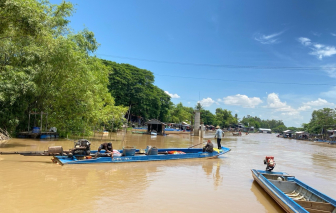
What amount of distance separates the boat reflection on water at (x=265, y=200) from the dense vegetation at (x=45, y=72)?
12.6 metres

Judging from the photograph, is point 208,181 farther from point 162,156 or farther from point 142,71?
point 142,71

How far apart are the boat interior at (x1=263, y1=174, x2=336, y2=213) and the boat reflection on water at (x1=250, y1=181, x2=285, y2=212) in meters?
0.50

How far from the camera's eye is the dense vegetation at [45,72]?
42.7 ft

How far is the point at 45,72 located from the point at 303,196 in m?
17.3

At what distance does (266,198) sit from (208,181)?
88.0 inches

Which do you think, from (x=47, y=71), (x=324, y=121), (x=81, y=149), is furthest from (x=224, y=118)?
(x=81, y=149)

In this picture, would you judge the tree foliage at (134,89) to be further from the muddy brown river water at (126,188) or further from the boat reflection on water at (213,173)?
the muddy brown river water at (126,188)

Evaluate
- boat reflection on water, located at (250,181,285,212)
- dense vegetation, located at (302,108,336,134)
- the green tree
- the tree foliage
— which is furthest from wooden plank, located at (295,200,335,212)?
the green tree

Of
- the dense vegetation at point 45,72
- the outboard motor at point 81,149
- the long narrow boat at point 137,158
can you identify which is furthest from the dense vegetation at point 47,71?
the long narrow boat at point 137,158

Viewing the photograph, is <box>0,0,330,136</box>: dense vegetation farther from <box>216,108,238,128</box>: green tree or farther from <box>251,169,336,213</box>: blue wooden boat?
<box>216,108,238,128</box>: green tree

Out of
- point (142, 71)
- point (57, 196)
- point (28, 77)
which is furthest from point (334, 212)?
point (142, 71)

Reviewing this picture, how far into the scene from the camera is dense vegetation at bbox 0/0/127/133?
512 inches

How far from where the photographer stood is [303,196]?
6.36m

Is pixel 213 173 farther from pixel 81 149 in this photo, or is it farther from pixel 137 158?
pixel 81 149
